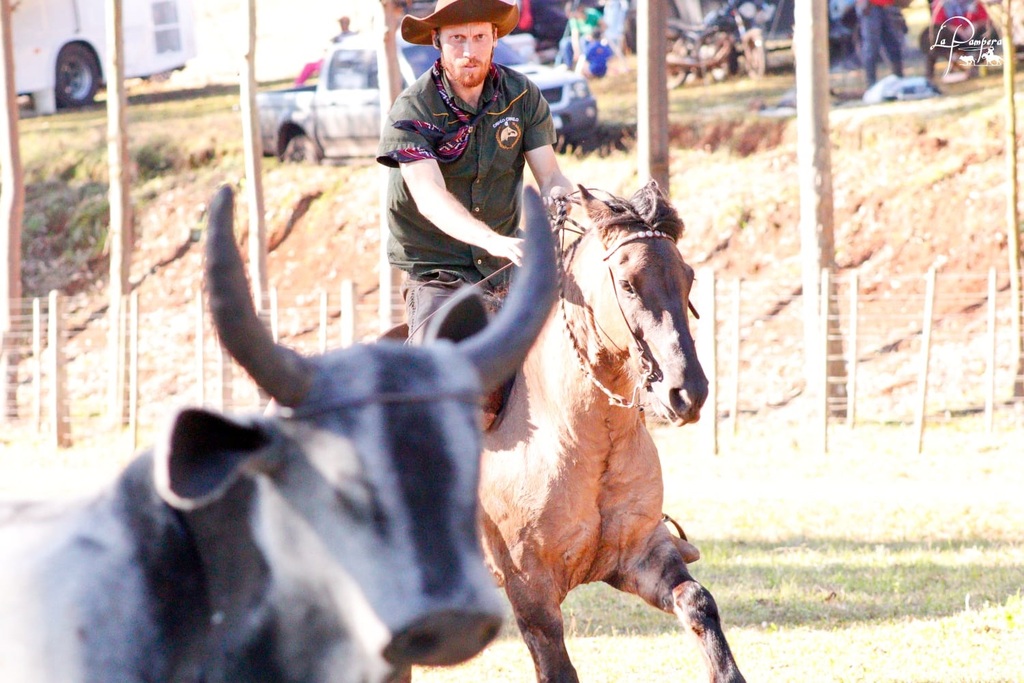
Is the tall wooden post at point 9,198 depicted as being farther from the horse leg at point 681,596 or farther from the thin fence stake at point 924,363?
the horse leg at point 681,596

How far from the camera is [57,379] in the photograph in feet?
58.9

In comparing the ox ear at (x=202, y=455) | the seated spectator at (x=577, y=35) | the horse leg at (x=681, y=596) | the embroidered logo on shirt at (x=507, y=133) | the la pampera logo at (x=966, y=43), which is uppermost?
the seated spectator at (x=577, y=35)

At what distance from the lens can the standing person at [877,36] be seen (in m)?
24.1

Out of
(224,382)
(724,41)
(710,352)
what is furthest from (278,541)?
(724,41)

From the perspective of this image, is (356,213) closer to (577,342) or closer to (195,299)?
(195,299)

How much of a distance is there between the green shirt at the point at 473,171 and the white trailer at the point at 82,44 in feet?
81.1

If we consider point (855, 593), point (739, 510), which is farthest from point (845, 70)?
point (855, 593)

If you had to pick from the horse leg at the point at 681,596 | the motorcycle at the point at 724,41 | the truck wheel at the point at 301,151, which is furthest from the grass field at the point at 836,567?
the motorcycle at the point at 724,41

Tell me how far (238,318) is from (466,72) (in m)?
3.46

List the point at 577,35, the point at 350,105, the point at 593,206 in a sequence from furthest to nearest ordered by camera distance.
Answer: the point at 577,35, the point at 350,105, the point at 593,206

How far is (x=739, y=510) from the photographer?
11.4 meters

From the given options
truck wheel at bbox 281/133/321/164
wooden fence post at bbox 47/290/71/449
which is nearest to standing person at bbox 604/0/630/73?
truck wheel at bbox 281/133/321/164

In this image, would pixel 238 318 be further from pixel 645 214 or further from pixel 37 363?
pixel 37 363

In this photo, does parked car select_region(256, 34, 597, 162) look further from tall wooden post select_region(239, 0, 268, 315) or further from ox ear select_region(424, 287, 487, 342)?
ox ear select_region(424, 287, 487, 342)
